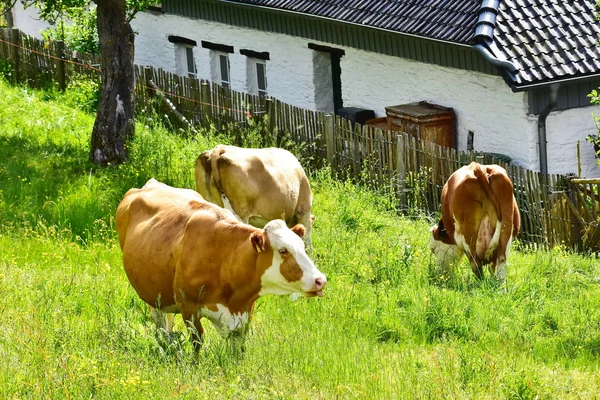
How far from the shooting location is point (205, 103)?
18.5 metres

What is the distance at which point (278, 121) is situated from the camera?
17297 mm

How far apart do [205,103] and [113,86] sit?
308 cm

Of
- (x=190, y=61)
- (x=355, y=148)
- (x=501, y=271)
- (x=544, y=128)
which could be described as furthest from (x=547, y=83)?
(x=190, y=61)

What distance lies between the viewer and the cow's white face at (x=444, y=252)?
10541 millimetres

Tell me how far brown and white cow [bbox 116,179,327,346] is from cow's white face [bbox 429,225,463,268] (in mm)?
3331

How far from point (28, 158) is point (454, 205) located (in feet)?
24.9

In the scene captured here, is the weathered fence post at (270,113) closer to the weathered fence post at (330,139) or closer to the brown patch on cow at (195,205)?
the weathered fence post at (330,139)

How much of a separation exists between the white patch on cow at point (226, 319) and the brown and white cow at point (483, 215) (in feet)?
10.9

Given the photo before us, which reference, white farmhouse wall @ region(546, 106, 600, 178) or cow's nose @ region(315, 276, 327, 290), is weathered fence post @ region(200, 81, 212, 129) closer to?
white farmhouse wall @ region(546, 106, 600, 178)

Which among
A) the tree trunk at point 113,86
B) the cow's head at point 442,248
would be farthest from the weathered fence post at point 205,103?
the cow's head at point 442,248

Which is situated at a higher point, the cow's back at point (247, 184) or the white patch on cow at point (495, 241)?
the cow's back at point (247, 184)

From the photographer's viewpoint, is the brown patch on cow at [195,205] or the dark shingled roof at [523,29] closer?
the brown patch on cow at [195,205]

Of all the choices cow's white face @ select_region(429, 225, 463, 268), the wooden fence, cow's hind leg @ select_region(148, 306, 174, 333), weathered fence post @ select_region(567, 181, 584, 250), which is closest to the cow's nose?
cow's hind leg @ select_region(148, 306, 174, 333)

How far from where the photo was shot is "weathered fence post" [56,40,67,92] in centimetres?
2089
